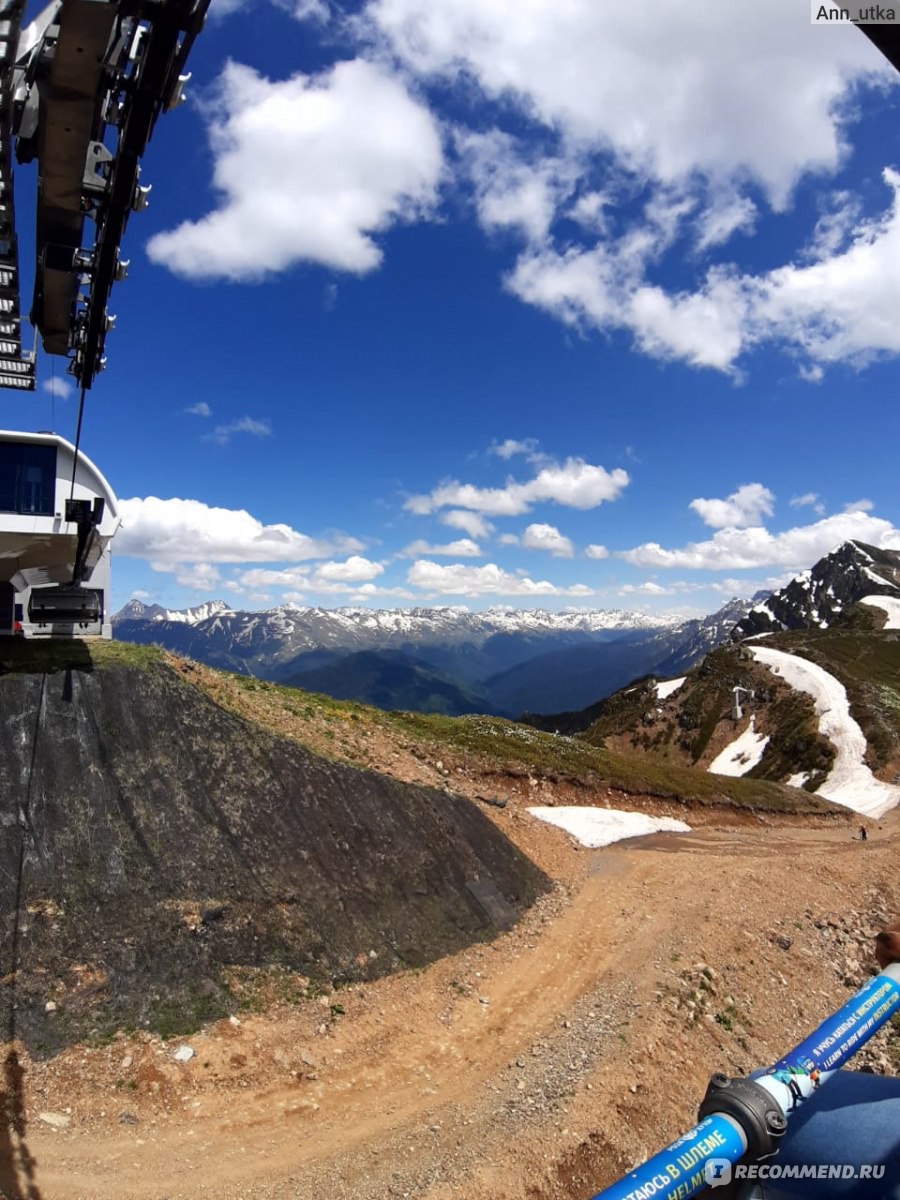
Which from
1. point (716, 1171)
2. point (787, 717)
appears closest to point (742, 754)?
point (787, 717)

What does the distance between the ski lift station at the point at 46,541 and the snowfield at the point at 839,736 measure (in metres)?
64.7

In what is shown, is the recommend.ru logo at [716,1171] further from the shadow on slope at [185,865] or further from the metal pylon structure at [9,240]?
the shadow on slope at [185,865]

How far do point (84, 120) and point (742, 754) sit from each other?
11032cm

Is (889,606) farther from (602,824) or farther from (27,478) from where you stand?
(27,478)

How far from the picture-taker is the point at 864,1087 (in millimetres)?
3154

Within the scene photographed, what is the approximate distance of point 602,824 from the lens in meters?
35.5

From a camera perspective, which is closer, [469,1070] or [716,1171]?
[716,1171]

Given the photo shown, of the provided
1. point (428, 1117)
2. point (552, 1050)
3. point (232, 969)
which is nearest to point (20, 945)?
point (232, 969)

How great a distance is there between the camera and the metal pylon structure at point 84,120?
6.41 m

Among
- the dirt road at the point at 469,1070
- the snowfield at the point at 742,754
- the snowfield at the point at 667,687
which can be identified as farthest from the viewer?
the snowfield at the point at 667,687

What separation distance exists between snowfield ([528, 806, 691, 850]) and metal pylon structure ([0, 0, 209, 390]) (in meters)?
30.3

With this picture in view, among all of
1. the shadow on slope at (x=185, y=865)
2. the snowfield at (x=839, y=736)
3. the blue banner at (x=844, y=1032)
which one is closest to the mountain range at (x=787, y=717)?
the snowfield at (x=839, y=736)

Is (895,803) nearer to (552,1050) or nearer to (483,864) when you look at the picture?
(483,864)

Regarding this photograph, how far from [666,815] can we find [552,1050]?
26.2 meters
